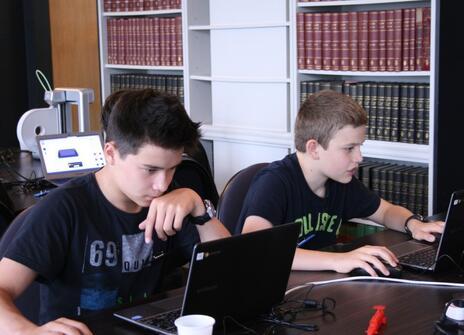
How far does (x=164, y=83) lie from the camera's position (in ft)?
15.7

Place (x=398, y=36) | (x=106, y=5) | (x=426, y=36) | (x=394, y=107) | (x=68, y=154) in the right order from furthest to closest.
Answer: (x=106, y=5) → (x=394, y=107) → (x=398, y=36) → (x=426, y=36) → (x=68, y=154)

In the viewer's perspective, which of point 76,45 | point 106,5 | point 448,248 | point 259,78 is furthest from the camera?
point 76,45

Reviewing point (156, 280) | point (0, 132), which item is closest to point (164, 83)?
point (0, 132)

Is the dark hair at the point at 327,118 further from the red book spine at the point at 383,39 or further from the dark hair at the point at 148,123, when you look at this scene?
the red book spine at the point at 383,39

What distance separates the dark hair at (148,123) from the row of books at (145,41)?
2.87 metres

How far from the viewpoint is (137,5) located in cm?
480

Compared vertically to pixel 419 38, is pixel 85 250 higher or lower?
lower

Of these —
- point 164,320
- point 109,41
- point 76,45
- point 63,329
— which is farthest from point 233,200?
point 76,45

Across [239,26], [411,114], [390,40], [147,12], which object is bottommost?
[411,114]

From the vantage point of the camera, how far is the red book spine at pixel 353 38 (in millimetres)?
3705

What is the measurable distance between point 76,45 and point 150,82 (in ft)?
2.10

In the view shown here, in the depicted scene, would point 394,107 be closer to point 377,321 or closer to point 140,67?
point 140,67

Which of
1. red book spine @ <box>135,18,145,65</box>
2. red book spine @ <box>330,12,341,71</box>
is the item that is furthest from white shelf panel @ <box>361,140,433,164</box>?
red book spine @ <box>135,18,145,65</box>

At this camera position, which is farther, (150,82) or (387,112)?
A: (150,82)
